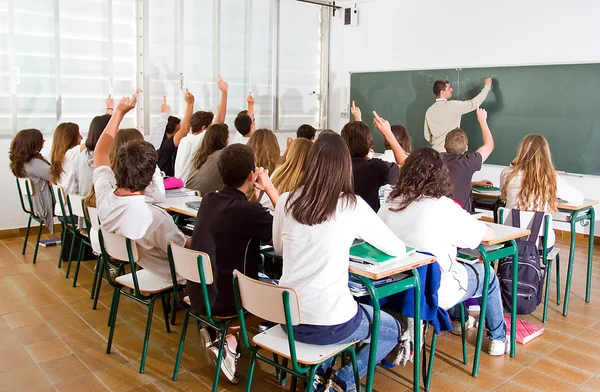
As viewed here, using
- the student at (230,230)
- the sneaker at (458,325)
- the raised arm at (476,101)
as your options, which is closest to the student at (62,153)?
the student at (230,230)

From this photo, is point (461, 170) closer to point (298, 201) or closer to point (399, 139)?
point (399, 139)

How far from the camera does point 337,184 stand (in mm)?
2342

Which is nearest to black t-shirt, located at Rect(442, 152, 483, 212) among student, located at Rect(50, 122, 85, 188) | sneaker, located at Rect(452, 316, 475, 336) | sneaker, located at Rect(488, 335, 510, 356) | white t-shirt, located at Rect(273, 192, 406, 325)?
sneaker, located at Rect(452, 316, 475, 336)

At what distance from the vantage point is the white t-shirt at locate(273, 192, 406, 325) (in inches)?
89.5

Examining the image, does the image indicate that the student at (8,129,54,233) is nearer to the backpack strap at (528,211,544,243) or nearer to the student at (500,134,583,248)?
the student at (500,134,583,248)

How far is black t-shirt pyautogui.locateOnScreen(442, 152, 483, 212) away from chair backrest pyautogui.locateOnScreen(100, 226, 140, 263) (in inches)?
88.2

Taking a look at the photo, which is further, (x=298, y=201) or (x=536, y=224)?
(x=536, y=224)

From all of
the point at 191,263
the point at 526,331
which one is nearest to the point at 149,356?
the point at 191,263

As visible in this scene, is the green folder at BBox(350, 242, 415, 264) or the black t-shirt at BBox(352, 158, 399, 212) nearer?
the green folder at BBox(350, 242, 415, 264)

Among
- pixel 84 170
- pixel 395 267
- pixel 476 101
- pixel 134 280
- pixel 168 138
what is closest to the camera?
pixel 395 267

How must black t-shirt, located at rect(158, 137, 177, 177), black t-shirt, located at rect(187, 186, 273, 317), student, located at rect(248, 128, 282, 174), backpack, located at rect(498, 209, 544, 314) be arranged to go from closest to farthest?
black t-shirt, located at rect(187, 186, 273, 317) < backpack, located at rect(498, 209, 544, 314) < student, located at rect(248, 128, 282, 174) < black t-shirt, located at rect(158, 137, 177, 177)

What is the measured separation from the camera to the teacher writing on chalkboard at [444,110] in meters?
6.81

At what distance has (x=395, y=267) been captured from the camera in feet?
8.00

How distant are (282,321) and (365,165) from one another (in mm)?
1761
